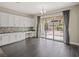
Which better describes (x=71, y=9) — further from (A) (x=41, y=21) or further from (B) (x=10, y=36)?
(B) (x=10, y=36)

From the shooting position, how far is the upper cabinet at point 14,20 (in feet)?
20.5

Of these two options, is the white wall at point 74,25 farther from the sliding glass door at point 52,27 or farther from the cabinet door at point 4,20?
the cabinet door at point 4,20

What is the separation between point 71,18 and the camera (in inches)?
255

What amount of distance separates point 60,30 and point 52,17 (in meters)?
1.55

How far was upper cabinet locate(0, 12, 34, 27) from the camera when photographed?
6.25 meters

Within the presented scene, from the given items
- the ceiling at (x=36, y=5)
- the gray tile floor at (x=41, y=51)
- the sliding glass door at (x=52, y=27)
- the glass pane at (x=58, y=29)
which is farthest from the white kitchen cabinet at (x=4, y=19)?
the glass pane at (x=58, y=29)

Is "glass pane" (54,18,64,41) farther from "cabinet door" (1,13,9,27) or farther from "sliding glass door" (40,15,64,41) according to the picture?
"cabinet door" (1,13,9,27)

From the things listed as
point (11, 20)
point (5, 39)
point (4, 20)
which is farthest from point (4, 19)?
point (5, 39)

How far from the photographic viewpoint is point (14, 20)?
738 cm

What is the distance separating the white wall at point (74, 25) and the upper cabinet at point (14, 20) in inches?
177

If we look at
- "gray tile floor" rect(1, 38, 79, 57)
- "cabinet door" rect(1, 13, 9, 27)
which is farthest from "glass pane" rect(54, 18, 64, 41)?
"cabinet door" rect(1, 13, 9, 27)

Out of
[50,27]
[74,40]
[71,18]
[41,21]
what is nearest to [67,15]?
[71,18]

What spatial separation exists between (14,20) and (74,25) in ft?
15.9

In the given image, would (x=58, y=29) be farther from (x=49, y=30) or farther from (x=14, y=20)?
(x=14, y=20)
